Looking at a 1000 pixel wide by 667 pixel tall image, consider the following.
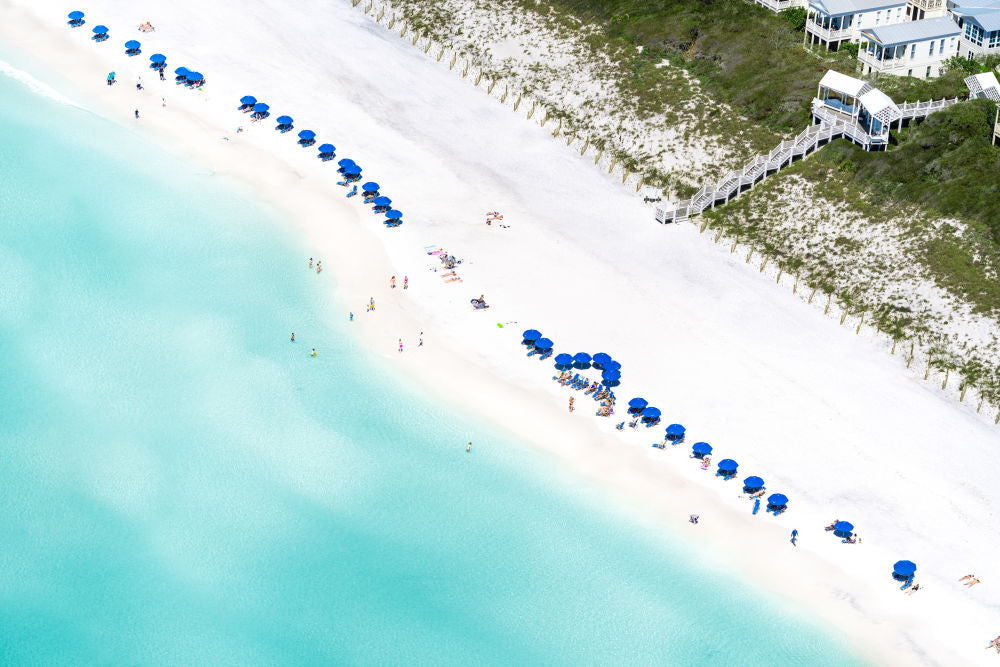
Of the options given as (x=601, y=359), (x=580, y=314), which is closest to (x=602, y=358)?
(x=601, y=359)

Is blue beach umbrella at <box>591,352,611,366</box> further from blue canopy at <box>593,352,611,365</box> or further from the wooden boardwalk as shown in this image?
the wooden boardwalk

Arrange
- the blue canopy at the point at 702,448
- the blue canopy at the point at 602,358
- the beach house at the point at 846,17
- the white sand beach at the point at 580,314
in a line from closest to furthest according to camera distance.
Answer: the white sand beach at the point at 580,314 < the blue canopy at the point at 702,448 < the blue canopy at the point at 602,358 < the beach house at the point at 846,17

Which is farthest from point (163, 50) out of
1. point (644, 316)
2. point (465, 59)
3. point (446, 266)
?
point (644, 316)

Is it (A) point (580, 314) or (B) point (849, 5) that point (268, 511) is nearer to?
(A) point (580, 314)

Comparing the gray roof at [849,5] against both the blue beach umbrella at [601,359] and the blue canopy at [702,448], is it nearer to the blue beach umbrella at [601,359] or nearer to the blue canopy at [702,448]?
the blue beach umbrella at [601,359]

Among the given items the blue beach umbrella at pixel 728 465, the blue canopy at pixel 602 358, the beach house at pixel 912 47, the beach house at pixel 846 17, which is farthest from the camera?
the beach house at pixel 846 17

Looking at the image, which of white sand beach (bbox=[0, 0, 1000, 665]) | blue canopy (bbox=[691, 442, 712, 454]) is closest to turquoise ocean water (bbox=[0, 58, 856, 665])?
white sand beach (bbox=[0, 0, 1000, 665])

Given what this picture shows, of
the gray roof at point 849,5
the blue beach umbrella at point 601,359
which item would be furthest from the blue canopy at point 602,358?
the gray roof at point 849,5
